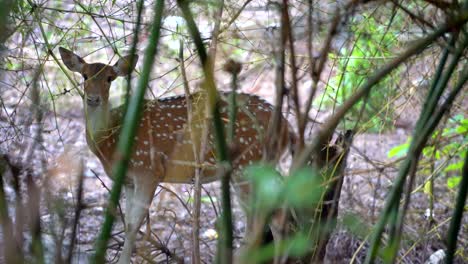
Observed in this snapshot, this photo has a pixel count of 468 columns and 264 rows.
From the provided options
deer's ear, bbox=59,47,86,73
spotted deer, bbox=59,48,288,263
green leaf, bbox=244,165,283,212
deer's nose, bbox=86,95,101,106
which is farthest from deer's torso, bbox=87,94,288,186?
green leaf, bbox=244,165,283,212

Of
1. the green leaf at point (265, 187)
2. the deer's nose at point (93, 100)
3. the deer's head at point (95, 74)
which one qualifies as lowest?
the green leaf at point (265, 187)

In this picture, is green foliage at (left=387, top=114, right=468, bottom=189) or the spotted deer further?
the spotted deer

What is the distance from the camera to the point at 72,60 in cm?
425

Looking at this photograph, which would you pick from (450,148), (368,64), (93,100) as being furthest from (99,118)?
(450,148)

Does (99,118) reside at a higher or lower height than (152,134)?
higher

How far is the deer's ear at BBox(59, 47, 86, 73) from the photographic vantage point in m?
4.12

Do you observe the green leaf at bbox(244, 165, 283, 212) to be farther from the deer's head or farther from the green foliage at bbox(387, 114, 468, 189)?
the deer's head

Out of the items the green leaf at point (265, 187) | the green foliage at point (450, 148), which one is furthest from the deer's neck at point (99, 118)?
the green leaf at point (265, 187)

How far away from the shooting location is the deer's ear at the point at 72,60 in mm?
4117

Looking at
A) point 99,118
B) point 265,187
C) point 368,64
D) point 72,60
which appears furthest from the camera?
point 99,118

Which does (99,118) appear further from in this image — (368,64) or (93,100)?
(368,64)

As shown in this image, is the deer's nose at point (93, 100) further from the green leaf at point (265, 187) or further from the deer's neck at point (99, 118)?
the green leaf at point (265, 187)

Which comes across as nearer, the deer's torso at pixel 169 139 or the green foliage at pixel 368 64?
the green foliage at pixel 368 64

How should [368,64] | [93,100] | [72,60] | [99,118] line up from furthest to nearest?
[99,118], [93,100], [72,60], [368,64]
